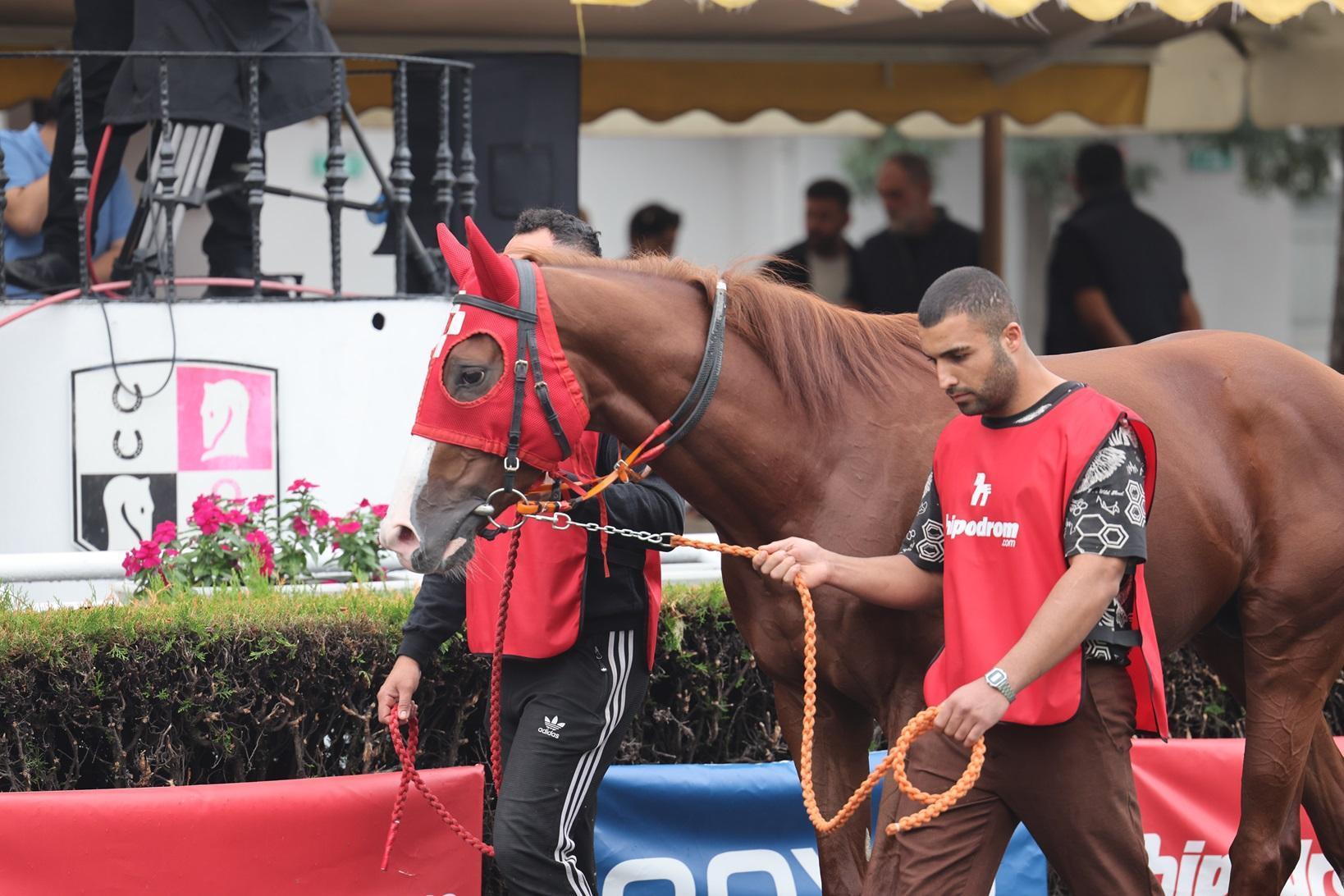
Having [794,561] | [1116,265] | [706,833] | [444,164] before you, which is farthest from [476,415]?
[1116,265]

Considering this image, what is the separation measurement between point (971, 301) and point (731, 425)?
638 millimetres

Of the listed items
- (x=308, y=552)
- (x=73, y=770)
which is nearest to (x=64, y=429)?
(x=308, y=552)

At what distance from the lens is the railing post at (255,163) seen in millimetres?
5391

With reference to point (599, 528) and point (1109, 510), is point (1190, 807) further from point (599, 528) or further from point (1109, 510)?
point (599, 528)

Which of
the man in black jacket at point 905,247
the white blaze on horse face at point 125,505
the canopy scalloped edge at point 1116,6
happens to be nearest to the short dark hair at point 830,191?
the man in black jacket at point 905,247

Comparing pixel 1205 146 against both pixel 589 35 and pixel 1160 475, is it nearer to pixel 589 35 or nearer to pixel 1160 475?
pixel 589 35

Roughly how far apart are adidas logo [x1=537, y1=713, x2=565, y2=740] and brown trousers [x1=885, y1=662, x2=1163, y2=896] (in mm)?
809

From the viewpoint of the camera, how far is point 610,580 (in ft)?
11.5

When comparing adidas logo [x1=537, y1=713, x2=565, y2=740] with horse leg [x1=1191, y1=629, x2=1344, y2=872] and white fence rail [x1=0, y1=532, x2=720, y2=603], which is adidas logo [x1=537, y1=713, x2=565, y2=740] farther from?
horse leg [x1=1191, y1=629, x2=1344, y2=872]

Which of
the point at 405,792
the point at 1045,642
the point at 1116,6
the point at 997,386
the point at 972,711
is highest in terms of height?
the point at 1116,6

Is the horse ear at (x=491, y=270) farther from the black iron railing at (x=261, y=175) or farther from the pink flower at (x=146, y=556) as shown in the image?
the black iron railing at (x=261, y=175)

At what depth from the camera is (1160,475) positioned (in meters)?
3.48

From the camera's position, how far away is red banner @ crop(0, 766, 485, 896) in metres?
3.68

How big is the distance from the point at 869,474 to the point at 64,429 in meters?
3.28
